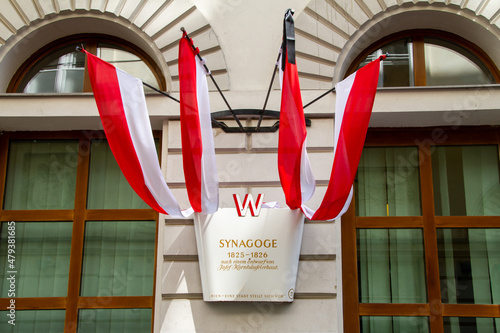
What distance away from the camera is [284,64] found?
656cm

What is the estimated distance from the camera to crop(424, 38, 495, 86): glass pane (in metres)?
8.27

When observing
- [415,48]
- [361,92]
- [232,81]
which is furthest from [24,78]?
[415,48]

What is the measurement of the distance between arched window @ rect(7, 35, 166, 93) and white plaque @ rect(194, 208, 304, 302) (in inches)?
99.0

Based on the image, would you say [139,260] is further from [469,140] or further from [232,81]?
[469,140]

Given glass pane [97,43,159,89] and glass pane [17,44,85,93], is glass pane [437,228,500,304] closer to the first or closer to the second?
glass pane [97,43,159,89]

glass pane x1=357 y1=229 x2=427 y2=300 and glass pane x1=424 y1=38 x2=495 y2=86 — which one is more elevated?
glass pane x1=424 y1=38 x2=495 y2=86

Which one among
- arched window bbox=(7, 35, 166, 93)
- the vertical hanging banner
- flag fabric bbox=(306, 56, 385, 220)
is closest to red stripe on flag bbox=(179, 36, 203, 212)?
the vertical hanging banner

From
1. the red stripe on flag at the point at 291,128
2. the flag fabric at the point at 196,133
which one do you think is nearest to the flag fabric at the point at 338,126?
the red stripe on flag at the point at 291,128

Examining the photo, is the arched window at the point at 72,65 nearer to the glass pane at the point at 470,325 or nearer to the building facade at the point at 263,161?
the building facade at the point at 263,161

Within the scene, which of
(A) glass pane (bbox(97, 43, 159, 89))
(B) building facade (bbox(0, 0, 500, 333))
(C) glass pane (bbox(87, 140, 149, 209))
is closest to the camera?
(B) building facade (bbox(0, 0, 500, 333))

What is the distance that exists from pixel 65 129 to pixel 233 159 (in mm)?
2563

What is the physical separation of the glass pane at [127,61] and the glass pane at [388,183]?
3294 millimetres

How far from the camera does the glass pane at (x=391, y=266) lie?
7777 mm

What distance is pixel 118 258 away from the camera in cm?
804
